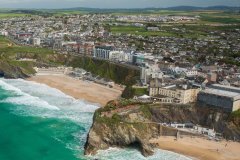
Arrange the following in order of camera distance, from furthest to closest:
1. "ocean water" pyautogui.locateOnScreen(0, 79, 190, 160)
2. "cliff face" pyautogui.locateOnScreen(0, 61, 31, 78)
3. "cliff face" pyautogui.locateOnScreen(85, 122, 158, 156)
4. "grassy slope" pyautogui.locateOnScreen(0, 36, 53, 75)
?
"grassy slope" pyautogui.locateOnScreen(0, 36, 53, 75) < "cliff face" pyautogui.locateOnScreen(0, 61, 31, 78) < "cliff face" pyautogui.locateOnScreen(85, 122, 158, 156) < "ocean water" pyautogui.locateOnScreen(0, 79, 190, 160)

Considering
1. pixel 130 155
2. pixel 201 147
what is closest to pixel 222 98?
pixel 201 147

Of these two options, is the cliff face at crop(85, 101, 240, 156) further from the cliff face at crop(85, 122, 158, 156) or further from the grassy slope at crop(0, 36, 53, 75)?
the grassy slope at crop(0, 36, 53, 75)

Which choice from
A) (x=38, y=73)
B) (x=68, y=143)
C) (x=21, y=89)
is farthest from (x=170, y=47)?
(x=68, y=143)

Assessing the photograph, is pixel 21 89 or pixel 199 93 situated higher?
pixel 199 93

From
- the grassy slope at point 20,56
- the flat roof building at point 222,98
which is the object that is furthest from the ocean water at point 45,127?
the grassy slope at point 20,56

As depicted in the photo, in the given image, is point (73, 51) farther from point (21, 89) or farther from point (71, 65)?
point (21, 89)

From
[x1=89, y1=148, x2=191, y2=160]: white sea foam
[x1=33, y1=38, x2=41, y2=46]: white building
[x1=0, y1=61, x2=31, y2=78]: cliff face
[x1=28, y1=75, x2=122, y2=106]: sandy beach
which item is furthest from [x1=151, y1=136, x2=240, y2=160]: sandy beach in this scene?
[x1=33, y1=38, x2=41, y2=46]: white building
